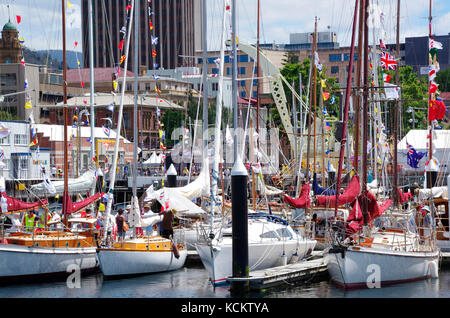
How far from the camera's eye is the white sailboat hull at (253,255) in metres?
25.6

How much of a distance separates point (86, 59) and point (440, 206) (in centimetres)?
12898

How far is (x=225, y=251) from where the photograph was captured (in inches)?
1013

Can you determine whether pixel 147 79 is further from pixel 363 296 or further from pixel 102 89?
pixel 363 296

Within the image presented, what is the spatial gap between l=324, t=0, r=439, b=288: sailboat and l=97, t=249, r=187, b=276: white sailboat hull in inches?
250

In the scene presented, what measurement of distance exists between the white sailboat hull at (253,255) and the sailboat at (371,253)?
1.56m

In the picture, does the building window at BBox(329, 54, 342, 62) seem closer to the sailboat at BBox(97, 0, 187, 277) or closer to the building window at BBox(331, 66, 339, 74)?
the building window at BBox(331, 66, 339, 74)

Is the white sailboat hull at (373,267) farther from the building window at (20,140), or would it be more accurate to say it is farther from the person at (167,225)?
the building window at (20,140)

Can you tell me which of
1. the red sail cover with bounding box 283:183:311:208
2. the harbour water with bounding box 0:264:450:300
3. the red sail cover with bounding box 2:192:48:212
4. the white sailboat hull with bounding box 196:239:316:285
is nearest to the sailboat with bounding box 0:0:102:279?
the red sail cover with bounding box 2:192:48:212

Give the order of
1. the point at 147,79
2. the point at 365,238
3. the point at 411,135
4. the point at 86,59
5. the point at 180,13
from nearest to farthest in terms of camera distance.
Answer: the point at 365,238
the point at 411,135
the point at 147,79
the point at 180,13
the point at 86,59

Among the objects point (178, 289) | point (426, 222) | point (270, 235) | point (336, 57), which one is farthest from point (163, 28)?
point (178, 289)

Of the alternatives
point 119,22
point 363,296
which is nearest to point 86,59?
point 119,22

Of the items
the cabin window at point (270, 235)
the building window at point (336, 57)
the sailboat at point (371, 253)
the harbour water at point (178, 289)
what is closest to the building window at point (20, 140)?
the harbour water at point (178, 289)

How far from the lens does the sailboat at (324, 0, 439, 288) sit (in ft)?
82.9

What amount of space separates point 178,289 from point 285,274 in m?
3.76
